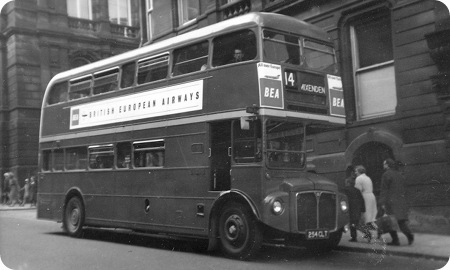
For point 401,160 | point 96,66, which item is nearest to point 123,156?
point 96,66

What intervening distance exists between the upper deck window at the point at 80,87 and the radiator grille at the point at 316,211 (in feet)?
19.8

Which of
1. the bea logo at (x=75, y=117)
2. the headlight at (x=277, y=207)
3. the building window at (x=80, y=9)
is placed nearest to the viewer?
the headlight at (x=277, y=207)

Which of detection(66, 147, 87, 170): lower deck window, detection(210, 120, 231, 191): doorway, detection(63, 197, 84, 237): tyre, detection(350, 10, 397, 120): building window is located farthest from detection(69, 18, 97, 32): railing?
detection(210, 120, 231, 191): doorway

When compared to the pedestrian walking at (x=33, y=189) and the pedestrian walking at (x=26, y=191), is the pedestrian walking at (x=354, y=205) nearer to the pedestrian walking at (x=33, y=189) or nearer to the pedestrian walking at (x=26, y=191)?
the pedestrian walking at (x=33, y=189)

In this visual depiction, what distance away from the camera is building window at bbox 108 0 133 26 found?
14641 millimetres

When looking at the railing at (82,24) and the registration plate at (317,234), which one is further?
the railing at (82,24)

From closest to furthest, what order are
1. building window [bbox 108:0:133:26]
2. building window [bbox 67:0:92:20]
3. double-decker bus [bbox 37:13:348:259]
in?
double-decker bus [bbox 37:13:348:259] → building window [bbox 67:0:92:20] → building window [bbox 108:0:133:26]

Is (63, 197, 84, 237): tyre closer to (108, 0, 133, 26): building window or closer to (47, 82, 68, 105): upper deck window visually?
(47, 82, 68, 105): upper deck window

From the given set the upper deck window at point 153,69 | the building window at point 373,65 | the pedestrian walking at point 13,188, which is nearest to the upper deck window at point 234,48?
the upper deck window at point 153,69

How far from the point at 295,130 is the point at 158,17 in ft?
41.2

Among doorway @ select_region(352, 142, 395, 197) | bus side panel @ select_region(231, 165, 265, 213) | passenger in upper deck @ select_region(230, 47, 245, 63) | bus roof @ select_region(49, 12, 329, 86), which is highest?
bus roof @ select_region(49, 12, 329, 86)

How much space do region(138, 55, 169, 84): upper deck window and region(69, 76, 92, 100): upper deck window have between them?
1926 millimetres

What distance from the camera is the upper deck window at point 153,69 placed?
9414mm

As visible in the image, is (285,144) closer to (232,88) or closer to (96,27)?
(232,88)
